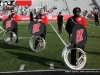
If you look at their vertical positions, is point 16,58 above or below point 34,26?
below

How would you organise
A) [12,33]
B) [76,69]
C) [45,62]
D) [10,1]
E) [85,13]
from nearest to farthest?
[76,69], [45,62], [12,33], [85,13], [10,1]

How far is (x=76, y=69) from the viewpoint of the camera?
25.3ft

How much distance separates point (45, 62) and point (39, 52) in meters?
2.29

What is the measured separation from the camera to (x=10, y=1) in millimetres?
66062

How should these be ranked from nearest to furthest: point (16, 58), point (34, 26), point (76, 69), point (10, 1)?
point (76, 69), point (16, 58), point (34, 26), point (10, 1)

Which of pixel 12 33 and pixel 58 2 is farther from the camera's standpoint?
pixel 58 2

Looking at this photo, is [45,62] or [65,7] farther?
[65,7]

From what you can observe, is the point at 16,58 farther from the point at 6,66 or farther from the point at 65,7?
the point at 65,7

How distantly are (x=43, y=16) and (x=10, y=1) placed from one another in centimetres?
5654

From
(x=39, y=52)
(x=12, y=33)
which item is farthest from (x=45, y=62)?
(x=12, y=33)

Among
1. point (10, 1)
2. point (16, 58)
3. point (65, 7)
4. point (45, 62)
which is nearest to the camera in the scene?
point (45, 62)

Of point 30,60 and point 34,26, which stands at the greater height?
Result: point 34,26

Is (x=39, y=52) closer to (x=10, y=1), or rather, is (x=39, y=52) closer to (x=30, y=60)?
(x=30, y=60)

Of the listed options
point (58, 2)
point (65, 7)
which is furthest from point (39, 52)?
point (58, 2)
